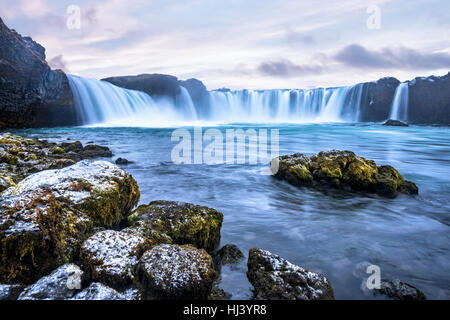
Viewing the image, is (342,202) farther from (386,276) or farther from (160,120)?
(160,120)

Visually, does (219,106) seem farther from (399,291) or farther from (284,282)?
(284,282)

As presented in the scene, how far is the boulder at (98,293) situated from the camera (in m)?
2.00

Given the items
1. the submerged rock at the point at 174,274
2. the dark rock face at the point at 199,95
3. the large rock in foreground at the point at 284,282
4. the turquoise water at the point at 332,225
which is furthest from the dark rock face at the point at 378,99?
the submerged rock at the point at 174,274

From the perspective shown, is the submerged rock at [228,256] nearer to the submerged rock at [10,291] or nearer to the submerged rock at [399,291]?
the submerged rock at [399,291]

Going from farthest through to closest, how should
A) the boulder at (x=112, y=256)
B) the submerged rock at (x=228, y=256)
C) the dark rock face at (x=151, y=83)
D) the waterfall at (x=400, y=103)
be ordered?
the dark rock face at (x=151, y=83) → the waterfall at (x=400, y=103) → the submerged rock at (x=228, y=256) → the boulder at (x=112, y=256)

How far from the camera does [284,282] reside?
2.33 metres

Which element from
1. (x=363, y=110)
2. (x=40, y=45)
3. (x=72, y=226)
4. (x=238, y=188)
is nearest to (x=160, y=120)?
(x=40, y=45)

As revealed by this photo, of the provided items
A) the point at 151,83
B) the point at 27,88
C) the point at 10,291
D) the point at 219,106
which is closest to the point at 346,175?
the point at 10,291

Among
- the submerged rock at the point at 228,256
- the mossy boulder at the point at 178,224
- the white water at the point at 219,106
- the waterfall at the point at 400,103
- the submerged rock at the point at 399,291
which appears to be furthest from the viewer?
the waterfall at the point at 400,103

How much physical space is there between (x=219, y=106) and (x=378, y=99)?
2738 cm

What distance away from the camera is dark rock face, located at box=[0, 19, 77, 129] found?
18241 mm

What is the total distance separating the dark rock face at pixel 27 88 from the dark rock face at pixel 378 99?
39463mm

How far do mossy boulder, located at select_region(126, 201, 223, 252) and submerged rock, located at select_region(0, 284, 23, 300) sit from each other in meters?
1.09

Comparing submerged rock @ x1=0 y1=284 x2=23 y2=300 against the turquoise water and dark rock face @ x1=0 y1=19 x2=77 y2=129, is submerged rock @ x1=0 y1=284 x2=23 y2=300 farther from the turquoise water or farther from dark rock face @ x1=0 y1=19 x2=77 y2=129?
dark rock face @ x1=0 y1=19 x2=77 y2=129
